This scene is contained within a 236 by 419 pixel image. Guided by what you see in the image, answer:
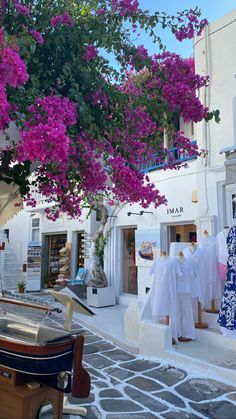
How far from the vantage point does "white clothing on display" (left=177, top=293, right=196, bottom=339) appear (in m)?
6.40

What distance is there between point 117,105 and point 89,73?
19.9 inches

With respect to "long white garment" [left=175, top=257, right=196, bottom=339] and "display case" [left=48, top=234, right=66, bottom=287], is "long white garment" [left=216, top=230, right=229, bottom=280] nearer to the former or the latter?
"long white garment" [left=175, top=257, right=196, bottom=339]

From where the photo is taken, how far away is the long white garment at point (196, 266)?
6.40 m

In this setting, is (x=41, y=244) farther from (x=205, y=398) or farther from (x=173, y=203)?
(x=205, y=398)

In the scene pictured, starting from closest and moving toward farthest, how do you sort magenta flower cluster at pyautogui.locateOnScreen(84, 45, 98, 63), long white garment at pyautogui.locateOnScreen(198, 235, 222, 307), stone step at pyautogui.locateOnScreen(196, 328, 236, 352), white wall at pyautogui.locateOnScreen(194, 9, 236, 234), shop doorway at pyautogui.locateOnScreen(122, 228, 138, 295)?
magenta flower cluster at pyautogui.locateOnScreen(84, 45, 98, 63) < stone step at pyautogui.locateOnScreen(196, 328, 236, 352) < long white garment at pyautogui.locateOnScreen(198, 235, 222, 307) < white wall at pyautogui.locateOnScreen(194, 9, 236, 234) < shop doorway at pyautogui.locateOnScreen(122, 228, 138, 295)

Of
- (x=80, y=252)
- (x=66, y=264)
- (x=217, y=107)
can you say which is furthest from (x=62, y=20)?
(x=80, y=252)

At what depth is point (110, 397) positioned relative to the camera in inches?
174

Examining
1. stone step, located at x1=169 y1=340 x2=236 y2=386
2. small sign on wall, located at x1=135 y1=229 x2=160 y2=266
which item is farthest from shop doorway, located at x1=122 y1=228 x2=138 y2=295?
stone step, located at x1=169 y1=340 x2=236 y2=386

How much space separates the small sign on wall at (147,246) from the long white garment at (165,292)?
3.12 meters

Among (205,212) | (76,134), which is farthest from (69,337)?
(205,212)

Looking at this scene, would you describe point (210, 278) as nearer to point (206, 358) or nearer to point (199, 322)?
point (199, 322)

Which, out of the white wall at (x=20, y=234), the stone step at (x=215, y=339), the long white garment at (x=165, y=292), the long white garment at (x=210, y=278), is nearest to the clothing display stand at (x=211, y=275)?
the long white garment at (x=210, y=278)

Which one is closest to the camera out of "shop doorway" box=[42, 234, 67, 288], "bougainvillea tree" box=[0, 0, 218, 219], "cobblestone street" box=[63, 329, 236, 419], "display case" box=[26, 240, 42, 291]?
"bougainvillea tree" box=[0, 0, 218, 219]

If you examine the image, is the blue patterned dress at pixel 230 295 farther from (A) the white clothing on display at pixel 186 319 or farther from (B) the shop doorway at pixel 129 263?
(B) the shop doorway at pixel 129 263
